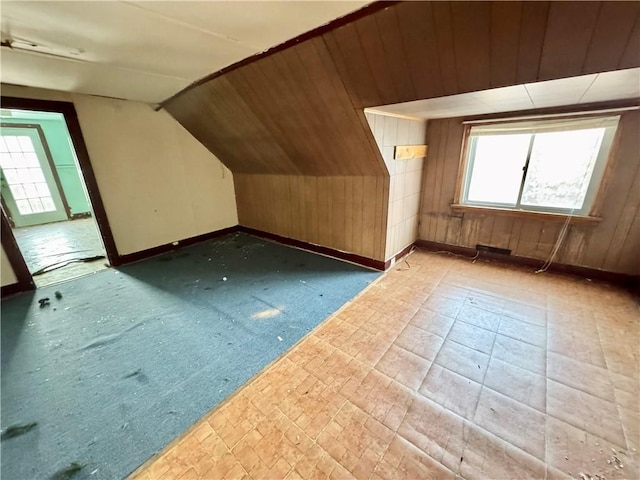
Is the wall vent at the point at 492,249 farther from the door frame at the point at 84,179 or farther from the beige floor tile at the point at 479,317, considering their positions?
the door frame at the point at 84,179

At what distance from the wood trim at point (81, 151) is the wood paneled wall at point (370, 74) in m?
1.02

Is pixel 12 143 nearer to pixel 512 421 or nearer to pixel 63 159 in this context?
pixel 63 159

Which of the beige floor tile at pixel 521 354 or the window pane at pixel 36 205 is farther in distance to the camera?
the window pane at pixel 36 205

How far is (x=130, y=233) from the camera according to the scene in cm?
346

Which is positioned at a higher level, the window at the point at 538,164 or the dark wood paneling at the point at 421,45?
the dark wood paneling at the point at 421,45

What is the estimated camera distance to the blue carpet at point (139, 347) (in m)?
1.34

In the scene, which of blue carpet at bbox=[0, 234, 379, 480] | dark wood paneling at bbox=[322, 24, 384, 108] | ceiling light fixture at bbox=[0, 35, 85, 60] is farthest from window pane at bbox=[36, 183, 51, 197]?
dark wood paneling at bbox=[322, 24, 384, 108]

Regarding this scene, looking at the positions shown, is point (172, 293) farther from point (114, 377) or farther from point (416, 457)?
point (416, 457)

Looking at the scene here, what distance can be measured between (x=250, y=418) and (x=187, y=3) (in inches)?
87.5

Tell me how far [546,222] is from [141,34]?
4.03m

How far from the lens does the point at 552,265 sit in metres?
2.89

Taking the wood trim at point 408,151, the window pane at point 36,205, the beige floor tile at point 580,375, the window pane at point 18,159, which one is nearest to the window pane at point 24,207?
the window pane at point 36,205

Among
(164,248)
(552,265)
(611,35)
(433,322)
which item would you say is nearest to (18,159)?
(164,248)

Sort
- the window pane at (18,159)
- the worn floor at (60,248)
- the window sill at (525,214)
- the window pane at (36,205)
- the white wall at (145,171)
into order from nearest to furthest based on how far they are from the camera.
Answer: the window sill at (525,214)
the white wall at (145,171)
the worn floor at (60,248)
the window pane at (18,159)
the window pane at (36,205)
